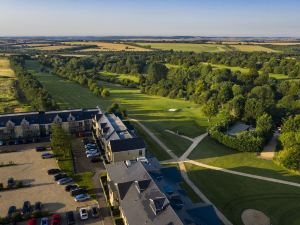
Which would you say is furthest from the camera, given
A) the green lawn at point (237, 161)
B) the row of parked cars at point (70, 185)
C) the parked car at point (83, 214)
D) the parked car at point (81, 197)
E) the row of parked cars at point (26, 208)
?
the green lawn at point (237, 161)

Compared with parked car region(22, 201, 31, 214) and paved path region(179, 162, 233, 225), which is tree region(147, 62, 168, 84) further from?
parked car region(22, 201, 31, 214)

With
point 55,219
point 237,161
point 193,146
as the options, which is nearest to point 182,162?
point 193,146

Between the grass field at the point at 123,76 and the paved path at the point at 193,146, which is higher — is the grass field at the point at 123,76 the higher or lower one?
the higher one

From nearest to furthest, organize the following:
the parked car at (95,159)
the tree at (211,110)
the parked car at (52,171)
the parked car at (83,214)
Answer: the parked car at (83,214), the parked car at (52,171), the parked car at (95,159), the tree at (211,110)

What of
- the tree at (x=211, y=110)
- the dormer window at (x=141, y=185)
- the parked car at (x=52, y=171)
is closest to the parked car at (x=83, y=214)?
the dormer window at (x=141, y=185)

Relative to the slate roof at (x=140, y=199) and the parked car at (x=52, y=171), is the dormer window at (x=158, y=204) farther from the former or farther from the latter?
the parked car at (x=52, y=171)

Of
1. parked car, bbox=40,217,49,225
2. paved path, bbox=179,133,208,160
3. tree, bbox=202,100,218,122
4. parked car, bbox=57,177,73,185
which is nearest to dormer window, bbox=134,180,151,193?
parked car, bbox=40,217,49,225

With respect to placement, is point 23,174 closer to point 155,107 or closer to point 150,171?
point 150,171

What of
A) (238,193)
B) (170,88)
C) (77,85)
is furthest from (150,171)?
(77,85)
